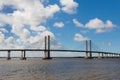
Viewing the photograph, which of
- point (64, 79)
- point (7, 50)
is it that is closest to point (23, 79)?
point (64, 79)

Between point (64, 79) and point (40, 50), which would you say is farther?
point (40, 50)

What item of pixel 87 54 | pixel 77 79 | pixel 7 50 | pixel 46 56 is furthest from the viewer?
pixel 87 54

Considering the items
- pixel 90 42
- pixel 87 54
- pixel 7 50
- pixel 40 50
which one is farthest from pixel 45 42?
pixel 90 42

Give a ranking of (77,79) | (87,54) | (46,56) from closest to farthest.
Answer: (77,79) < (46,56) < (87,54)

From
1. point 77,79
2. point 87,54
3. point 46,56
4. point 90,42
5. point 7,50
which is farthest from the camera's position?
point 90,42

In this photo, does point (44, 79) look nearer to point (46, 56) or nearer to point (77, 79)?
point (77, 79)

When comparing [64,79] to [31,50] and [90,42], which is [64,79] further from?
[90,42]

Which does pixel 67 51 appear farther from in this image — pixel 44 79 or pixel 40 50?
pixel 44 79

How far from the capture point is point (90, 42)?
A: 614 ft

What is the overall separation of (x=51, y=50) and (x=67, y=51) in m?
11.0

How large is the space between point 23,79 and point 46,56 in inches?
4477

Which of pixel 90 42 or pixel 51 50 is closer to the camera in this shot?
pixel 51 50

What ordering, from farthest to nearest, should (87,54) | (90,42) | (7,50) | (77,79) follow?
(90,42) → (87,54) → (7,50) → (77,79)

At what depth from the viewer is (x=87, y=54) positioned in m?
174
